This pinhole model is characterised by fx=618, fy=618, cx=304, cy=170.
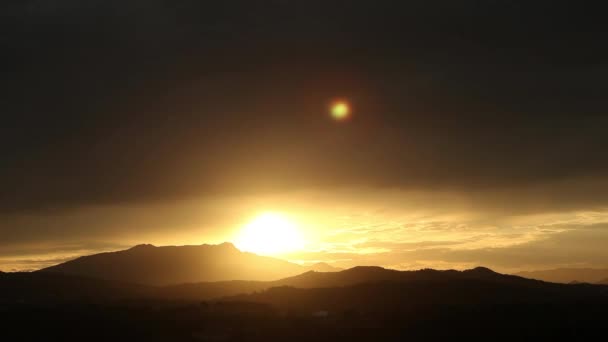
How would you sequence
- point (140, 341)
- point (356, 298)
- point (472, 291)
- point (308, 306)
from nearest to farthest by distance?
1. point (140, 341)
2. point (308, 306)
3. point (356, 298)
4. point (472, 291)

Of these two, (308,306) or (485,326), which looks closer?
(485,326)

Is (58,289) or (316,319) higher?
(58,289)

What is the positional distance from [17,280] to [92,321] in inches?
3035

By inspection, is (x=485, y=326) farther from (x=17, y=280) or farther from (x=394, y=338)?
(x=17, y=280)

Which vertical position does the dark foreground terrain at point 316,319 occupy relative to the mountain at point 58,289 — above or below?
below

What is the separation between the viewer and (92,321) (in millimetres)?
113312

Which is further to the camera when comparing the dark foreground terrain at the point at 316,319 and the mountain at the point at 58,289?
the mountain at the point at 58,289

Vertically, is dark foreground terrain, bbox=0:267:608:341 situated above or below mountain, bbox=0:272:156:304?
below

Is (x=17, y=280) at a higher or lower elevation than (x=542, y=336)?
higher

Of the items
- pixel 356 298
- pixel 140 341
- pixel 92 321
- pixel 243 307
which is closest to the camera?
pixel 140 341

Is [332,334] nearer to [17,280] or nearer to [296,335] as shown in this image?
[296,335]

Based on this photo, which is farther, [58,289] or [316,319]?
[58,289]

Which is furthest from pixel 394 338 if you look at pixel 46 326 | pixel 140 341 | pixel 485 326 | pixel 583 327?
pixel 46 326

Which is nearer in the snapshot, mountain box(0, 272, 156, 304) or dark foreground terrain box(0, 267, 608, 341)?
dark foreground terrain box(0, 267, 608, 341)
